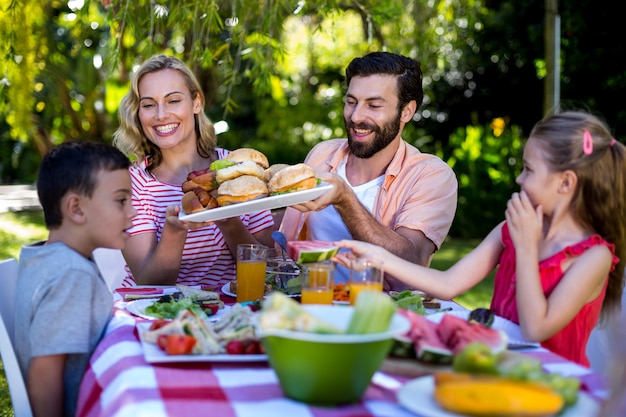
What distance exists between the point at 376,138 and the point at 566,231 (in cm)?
138

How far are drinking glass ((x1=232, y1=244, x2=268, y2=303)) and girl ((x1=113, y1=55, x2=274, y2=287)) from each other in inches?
25.6

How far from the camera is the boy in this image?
7.55ft

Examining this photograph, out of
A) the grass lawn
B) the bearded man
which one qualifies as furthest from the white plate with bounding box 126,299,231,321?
→ the grass lawn

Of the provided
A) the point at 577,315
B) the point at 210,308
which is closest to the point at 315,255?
the point at 210,308

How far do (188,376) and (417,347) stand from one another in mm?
565

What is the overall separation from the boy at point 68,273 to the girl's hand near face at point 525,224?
4.06ft

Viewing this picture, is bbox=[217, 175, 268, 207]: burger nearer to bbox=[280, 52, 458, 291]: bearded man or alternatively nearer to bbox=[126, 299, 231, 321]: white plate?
bbox=[126, 299, 231, 321]: white plate

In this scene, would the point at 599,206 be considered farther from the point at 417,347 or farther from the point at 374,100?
the point at 374,100

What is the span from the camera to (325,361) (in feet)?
5.48

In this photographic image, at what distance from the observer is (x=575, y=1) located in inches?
415

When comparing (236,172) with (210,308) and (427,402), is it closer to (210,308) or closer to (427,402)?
(210,308)

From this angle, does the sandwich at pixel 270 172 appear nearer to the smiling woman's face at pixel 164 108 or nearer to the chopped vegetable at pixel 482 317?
the smiling woman's face at pixel 164 108

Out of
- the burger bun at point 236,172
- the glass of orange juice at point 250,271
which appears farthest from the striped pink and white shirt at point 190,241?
the glass of orange juice at point 250,271

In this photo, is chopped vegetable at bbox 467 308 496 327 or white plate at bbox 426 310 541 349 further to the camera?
chopped vegetable at bbox 467 308 496 327
